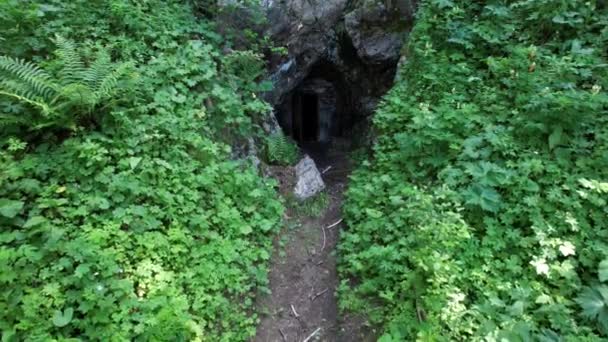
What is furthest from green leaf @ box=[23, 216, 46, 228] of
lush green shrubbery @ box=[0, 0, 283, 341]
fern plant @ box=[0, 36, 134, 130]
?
fern plant @ box=[0, 36, 134, 130]

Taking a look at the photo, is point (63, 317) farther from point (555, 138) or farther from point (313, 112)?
point (313, 112)

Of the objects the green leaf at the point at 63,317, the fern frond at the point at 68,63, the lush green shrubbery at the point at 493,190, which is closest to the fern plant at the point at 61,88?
the fern frond at the point at 68,63

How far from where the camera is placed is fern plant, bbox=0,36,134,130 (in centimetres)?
393

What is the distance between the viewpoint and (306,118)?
1290 centimetres

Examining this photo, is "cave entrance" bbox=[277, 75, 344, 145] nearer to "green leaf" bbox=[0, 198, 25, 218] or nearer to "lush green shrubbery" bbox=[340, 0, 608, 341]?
"lush green shrubbery" bbox=[340, 0, 608, 341]

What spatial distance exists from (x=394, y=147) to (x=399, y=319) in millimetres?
2859

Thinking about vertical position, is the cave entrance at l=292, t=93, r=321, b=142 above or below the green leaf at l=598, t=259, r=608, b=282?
below

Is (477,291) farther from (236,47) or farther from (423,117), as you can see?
(236,47)

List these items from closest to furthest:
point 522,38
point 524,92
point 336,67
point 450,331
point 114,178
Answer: point 450,331 → point 114,178 → point 524,92 → point 522,38 → point 336,67

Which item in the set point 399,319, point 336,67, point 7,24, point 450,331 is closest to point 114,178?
point 7,24

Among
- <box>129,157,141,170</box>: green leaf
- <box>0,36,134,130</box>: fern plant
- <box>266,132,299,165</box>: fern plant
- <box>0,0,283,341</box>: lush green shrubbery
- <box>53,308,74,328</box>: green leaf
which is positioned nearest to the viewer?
<box>53,308,74,328</box>: green leaf

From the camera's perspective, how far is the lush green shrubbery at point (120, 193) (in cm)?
321

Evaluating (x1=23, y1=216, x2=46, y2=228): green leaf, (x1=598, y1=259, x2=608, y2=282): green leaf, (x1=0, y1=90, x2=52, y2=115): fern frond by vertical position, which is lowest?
(x1=598, y1=259, x2=608, y2=282): green leaf

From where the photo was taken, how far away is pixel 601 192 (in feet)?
12.3
